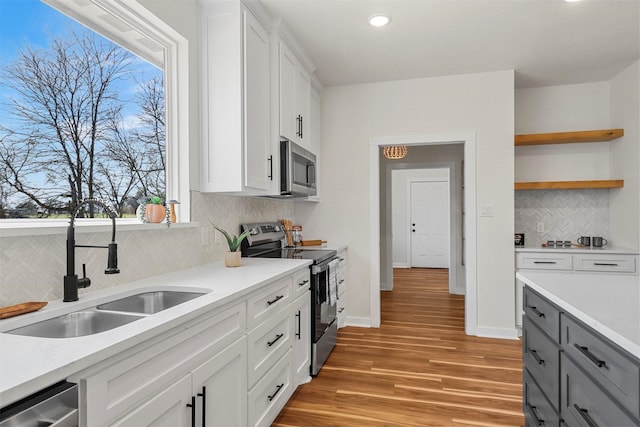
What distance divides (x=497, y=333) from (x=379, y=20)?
3.09 m

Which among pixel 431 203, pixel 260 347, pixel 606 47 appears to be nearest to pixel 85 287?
pixel 260 347

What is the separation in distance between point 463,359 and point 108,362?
2.86m

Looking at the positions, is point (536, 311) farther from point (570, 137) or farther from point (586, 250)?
point (570, 137)

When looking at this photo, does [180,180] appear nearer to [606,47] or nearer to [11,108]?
[11,108]

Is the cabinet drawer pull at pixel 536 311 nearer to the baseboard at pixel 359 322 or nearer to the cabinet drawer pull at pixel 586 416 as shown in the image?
the cabinet drawer pull at pixel 586 416

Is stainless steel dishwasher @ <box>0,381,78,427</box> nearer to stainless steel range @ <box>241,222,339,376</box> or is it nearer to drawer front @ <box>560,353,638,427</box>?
drawer front @ <box>560,353,638,427</box>

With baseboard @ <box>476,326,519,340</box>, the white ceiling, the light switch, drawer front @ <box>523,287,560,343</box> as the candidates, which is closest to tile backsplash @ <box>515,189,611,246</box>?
the light switch

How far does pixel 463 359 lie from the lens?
302cm

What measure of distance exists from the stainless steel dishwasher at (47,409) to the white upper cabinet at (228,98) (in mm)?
1606

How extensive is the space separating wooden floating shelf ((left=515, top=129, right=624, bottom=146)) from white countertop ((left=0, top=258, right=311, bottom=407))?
10.4 ft

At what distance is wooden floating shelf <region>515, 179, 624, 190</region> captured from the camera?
3.58 m

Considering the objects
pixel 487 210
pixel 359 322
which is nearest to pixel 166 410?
pixel 359 322

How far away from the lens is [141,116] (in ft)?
6.75

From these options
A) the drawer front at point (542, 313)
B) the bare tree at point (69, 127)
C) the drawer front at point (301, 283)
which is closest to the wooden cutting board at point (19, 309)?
the bare tree at point (69, 127)
